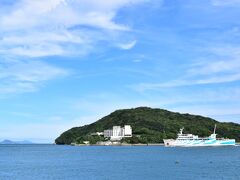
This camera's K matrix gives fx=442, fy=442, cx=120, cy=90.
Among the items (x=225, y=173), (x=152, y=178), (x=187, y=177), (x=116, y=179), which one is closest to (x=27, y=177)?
(x=116, y=179)

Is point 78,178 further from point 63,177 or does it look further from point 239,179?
point 239,179

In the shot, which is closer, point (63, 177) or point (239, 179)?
point (239, 179)

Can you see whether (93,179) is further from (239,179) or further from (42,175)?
(239,179)

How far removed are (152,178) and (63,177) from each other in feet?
61.9

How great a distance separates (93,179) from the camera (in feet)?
286

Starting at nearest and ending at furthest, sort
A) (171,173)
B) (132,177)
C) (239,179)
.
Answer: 1. (239,179)
2. (132,177)
3. (171,173)

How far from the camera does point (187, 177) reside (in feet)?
284

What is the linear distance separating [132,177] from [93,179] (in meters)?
7.82

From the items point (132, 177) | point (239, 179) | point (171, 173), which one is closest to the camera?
point (239, 179)

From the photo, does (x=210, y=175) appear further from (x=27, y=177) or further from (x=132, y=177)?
(x=27, y=177)

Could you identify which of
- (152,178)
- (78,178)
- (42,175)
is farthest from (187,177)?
(42,175)

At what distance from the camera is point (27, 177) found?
92.2m

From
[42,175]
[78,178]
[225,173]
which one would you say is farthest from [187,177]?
[42,175]

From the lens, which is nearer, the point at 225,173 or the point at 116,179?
the point at 116,179
